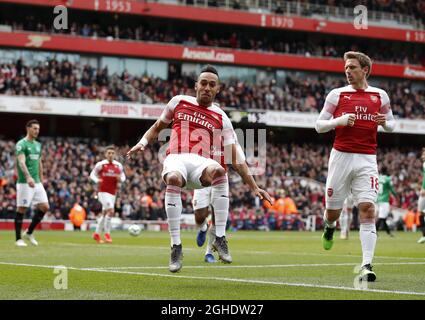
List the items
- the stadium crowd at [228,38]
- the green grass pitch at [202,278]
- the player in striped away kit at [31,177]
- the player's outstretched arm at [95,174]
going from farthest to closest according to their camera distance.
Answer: the stadium crowd at [228,38], the player's outstretched arm at [95,174], the player in striped away kit at [31,177], the green grass pitch at [202,278]

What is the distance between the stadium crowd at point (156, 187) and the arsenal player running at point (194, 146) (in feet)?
86.7

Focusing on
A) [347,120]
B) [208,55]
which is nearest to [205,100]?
[347,120]

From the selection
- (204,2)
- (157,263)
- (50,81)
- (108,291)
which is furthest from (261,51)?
(108,291)

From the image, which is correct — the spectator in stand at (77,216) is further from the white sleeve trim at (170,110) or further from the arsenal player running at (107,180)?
the white sleeve trim at (170,110)

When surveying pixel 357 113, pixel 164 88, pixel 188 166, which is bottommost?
pixel 188 166

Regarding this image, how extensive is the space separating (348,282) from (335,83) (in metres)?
50.7

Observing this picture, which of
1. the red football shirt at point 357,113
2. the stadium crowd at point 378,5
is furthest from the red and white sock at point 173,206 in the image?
the stadium crowd at point 378,5

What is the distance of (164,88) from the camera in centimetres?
5188

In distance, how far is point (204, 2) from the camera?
55.1m

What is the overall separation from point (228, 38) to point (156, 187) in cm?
1855

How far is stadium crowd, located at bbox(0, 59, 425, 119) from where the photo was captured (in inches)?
1870

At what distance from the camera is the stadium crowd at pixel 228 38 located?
51.4 m

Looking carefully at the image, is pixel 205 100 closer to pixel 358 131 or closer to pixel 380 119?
pixel 358 131
